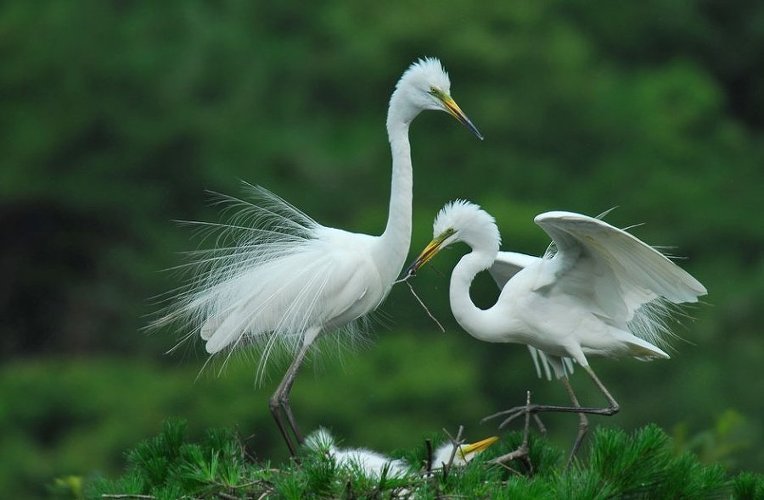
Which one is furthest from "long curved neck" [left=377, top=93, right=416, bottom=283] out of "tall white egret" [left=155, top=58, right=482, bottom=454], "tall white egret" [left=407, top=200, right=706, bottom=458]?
"tall white egret" [left=407, top=200, right=706, bottom=458]

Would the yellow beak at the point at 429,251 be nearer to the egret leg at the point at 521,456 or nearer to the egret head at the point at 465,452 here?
the egret head at the point at 465,452

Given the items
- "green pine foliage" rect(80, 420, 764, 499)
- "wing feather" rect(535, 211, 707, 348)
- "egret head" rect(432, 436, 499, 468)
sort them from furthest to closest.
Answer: "egret head" rect(432, 436, 499, 468)
"wing feather" rect(535, 211, 707, 348)
"green pine foliage" rect(80, 420, 764, 499)

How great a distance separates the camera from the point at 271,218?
16.8 ft

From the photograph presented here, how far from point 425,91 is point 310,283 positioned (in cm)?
67

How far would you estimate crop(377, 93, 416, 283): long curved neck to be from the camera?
4.70 metres

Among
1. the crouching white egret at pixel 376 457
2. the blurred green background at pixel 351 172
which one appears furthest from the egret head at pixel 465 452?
the blurred green background at pixel 351 172

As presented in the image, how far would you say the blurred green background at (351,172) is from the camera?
36.3 feet

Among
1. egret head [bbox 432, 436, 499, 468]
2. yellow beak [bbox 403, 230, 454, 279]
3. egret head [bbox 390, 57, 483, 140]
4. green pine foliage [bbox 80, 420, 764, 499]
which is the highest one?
egret head [bbox 390, 57, 483, 140]

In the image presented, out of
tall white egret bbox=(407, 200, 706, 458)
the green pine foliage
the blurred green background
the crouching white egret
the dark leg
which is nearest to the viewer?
the green pine foliage

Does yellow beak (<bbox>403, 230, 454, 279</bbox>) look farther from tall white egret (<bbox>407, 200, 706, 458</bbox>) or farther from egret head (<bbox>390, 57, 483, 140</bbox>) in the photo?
egret head (<bbox>390, 57, 483, 140</bbox>)

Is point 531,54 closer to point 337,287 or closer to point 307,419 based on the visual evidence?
point 307,419

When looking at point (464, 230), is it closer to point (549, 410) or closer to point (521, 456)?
point (549, 410)

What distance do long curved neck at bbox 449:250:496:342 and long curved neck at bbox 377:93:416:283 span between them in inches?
15.5

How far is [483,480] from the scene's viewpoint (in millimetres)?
3367
